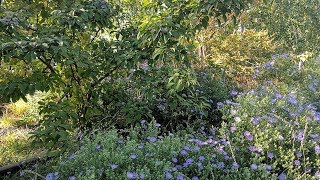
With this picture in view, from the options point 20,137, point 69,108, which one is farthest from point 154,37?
point 20,137

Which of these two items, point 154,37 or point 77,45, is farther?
point 77,45

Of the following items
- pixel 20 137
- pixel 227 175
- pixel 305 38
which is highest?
pixel 305 38

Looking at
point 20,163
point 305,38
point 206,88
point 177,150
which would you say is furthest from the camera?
point 305,38

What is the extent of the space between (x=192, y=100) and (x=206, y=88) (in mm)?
506

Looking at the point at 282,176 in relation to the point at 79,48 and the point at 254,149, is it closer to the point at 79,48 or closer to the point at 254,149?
the point at 254,149

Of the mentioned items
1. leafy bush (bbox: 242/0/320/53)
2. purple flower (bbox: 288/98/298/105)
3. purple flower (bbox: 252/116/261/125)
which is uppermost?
leafy bush (bbox: 242/0/320/53)

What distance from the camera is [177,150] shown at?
208 centimetres

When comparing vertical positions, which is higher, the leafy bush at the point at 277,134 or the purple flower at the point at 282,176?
the leafy bush at the point at 277,134

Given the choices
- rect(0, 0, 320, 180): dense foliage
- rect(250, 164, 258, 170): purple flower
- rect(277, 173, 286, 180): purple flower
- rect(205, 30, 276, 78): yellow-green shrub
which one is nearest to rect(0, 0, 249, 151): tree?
rect(0, 0, 320, 180): dense foliage

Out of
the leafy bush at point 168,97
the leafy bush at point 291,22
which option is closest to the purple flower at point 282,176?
the leafy bush at point 168,97

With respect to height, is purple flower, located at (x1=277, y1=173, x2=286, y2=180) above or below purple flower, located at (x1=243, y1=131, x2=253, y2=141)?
below

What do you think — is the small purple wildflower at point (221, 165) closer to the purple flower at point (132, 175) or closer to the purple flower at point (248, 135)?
the purple flower at point (248, 135)

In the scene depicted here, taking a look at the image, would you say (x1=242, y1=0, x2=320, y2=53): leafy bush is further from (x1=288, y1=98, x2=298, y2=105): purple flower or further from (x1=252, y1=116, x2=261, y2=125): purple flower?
(x1=252, y1=116, x2=261, y2=125): purple flower

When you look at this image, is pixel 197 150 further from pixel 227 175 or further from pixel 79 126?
pixel 79 126
